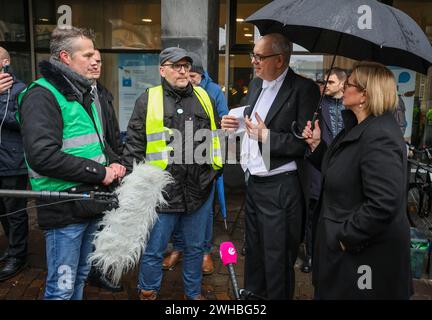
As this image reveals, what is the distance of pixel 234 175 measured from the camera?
8188 mm

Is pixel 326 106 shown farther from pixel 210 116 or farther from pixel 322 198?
pixel 322 198

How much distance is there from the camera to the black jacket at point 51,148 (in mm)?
2494

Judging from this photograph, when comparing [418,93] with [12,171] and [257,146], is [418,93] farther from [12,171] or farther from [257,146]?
[12,171]

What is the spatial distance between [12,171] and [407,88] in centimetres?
686

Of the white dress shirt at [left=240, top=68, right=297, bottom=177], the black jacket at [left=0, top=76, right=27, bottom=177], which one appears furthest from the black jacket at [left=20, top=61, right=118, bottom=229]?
the black jacket at [left=0, top=76, right=27, bottom=177]

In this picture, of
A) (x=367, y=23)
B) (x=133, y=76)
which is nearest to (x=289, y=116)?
(x=367, y=23)

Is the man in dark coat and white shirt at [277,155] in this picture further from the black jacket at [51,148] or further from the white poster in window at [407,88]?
the white poster in window at [407,88]

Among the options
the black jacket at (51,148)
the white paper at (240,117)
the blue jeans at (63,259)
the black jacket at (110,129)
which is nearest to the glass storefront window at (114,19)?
the black jacket at (110,129)

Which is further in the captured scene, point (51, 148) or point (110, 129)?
point (110, 129)

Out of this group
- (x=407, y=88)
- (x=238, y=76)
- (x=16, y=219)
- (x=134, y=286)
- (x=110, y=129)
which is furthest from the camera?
(x=238, y=76)

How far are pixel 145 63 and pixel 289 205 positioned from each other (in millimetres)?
6179

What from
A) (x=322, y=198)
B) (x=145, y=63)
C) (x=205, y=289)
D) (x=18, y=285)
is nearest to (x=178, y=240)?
(x=205, y=289)

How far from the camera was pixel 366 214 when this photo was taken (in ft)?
7.54

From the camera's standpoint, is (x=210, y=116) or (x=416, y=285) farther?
(x=416, y=285)
